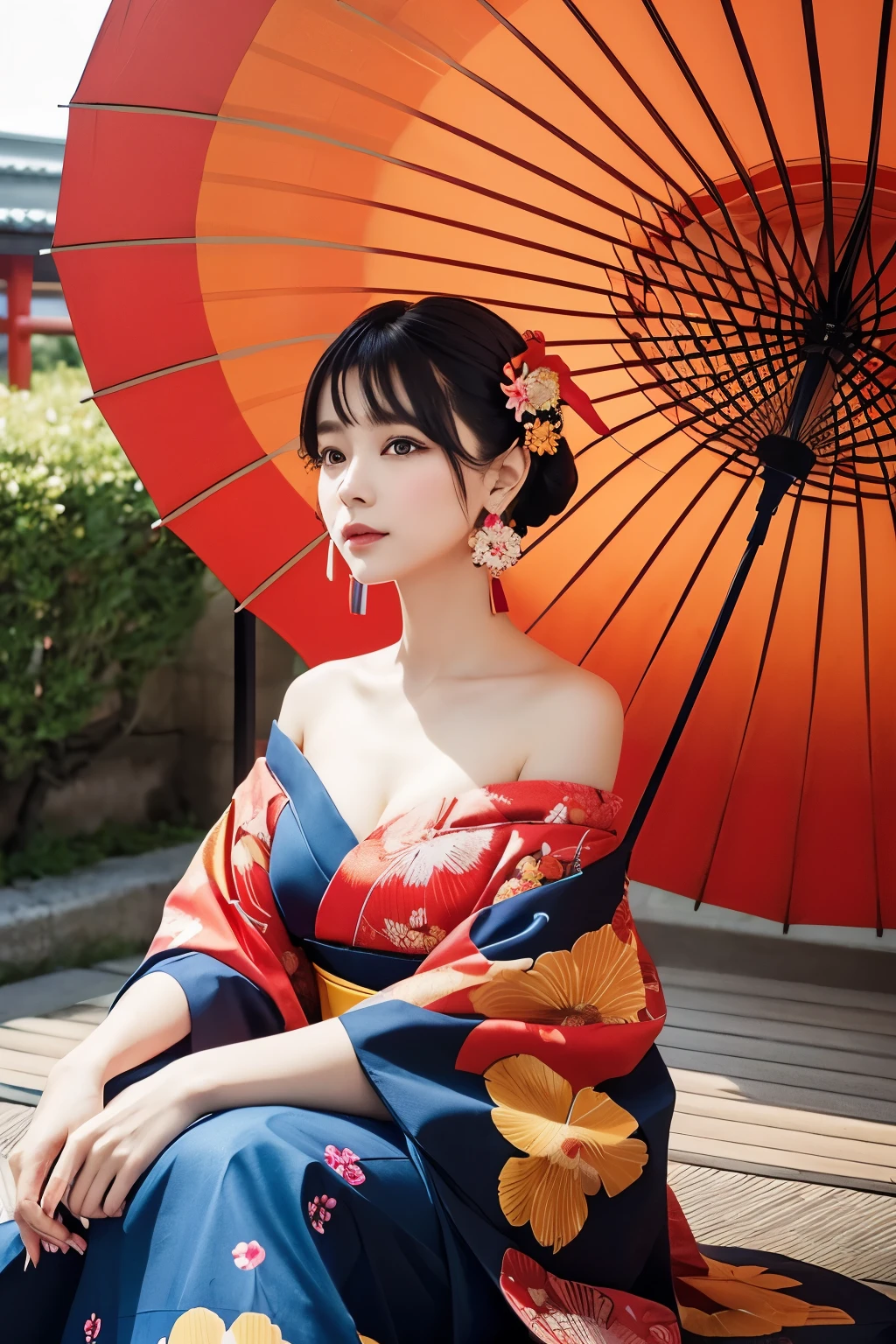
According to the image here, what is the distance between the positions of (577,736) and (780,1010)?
2.76 meters

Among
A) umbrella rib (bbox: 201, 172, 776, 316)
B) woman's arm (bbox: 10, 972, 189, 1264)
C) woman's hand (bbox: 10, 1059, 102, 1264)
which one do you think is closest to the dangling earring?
umbrella rib (bbox: 201, 172, 776, 316)

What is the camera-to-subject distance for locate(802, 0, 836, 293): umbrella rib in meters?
1.77

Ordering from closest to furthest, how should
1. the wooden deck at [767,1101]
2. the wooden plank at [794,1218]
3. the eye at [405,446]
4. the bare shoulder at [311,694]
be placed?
the eye at [405,446]
the bare shoulder at [311,694]
the wooden plank at [794,1218]
the wooden deck at [767,1101]

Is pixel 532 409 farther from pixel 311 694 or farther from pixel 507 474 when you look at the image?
pixel 311 694

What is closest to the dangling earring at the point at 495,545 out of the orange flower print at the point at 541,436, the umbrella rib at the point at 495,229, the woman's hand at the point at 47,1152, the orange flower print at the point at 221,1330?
the orange flower print at the point at 541,436

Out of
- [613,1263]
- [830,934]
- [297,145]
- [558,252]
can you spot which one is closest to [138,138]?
[297,145]

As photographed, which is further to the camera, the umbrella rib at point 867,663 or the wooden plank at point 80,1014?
the wooden plank at point 80,1014

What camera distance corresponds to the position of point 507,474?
2.12 meters

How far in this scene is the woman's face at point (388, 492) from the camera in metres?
2.03

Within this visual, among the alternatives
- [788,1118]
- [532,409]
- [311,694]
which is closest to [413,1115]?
[311,694]

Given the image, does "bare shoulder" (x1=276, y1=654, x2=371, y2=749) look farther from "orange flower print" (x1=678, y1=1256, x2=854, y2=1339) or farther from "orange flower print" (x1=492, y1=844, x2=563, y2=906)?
"orange flower print" (x1=678, y1=1256, x2=854, y2=1339)

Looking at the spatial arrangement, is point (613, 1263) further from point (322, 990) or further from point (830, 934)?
point (830, 934)

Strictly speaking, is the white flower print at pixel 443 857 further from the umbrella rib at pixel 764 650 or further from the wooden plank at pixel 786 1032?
the wooden plank at pixel 786 1032

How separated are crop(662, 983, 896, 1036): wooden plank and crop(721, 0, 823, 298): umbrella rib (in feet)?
9.62
